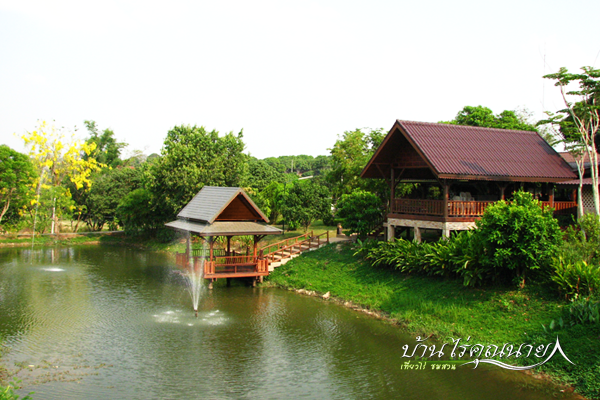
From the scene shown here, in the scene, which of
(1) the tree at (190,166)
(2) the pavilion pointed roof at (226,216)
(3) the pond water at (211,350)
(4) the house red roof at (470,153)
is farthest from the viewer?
(1) the tree at (190,166)

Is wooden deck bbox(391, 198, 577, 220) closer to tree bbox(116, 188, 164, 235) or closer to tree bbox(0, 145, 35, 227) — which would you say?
tree bbox(116, 188, 164, 235)

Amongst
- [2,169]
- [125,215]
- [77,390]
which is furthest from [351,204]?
[2,169]

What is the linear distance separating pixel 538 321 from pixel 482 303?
2344mm

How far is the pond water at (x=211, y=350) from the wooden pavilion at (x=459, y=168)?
6355mm

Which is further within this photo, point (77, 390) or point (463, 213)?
point (463, 213)

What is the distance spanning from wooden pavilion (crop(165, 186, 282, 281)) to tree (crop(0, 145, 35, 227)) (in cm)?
2199

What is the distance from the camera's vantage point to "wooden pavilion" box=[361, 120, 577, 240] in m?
22.3

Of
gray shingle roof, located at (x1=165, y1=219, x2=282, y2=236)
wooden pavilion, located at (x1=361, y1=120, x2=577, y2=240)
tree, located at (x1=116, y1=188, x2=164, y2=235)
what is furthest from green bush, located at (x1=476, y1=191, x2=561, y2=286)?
tree, located at (x1=116, y1=188, x2=164, y2=235)

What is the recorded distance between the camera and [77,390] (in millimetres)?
Answer: 12281

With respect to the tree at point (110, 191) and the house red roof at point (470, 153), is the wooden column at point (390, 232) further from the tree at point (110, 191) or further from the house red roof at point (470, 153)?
the tree at point (110, 191)

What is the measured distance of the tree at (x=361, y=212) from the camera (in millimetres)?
27859

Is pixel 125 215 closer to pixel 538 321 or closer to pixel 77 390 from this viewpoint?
pixel 77 390

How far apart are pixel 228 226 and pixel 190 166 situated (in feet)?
55.5

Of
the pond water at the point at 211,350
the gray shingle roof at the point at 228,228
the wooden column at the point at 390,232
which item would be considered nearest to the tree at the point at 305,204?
the gray shingle roof at the point at 228,228
